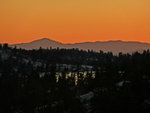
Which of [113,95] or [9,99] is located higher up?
[113,95]

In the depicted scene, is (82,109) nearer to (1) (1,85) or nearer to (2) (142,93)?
(2) (142,93)

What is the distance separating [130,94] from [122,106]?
77.2 inches

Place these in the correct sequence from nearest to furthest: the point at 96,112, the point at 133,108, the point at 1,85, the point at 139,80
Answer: the point at 133,108, the point at 139,80, the point at 96,112, the point at 1,85

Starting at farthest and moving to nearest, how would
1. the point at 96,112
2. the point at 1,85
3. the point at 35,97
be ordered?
the point at 1,85, the point at 35,97, the point at 96,112

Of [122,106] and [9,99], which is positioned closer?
[122,106]

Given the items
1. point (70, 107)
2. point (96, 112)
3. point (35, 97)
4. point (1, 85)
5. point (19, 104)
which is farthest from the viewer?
point (1, 85)

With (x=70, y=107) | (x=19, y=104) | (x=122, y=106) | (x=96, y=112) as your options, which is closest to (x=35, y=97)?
(x=19, y=104)

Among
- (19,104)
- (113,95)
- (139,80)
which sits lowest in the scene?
(19,104)

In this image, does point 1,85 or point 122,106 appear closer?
point 122,106

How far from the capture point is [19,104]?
3167 inches

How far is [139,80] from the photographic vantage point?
35406mm

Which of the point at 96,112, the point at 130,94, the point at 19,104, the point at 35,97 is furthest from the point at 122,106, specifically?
the point at 19,104

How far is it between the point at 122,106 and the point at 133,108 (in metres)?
2.03

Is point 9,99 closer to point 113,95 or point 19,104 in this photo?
point 19,104
